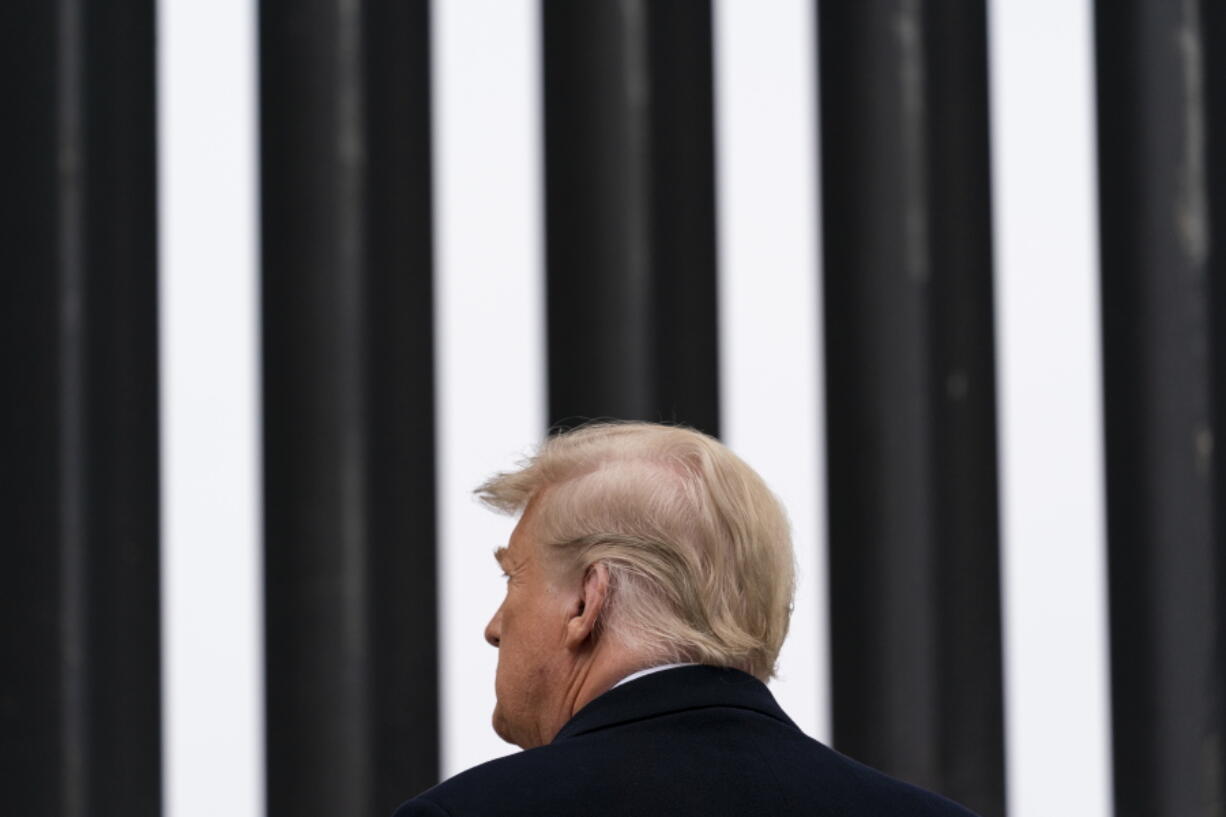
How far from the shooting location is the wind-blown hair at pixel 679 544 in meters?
1.00

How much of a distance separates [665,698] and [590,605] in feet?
0.31

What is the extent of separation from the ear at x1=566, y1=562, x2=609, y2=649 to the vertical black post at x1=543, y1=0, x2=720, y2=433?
39.1 inches

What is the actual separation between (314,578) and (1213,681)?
141 cm

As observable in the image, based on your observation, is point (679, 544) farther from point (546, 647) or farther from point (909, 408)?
point (909, 408)

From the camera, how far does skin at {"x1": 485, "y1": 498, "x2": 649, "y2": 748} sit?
3.34ft

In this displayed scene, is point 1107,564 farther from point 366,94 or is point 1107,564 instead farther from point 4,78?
point 4,78

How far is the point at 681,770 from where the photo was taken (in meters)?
0.93

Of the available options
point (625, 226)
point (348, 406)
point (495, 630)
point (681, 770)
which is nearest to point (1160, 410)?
point (625, 226)

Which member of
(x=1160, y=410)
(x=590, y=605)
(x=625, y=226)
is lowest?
(x=590, y=605)

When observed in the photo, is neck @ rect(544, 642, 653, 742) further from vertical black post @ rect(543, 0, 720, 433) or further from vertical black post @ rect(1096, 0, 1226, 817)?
vertical black post @ rect(1096, 0, 1226, 817)

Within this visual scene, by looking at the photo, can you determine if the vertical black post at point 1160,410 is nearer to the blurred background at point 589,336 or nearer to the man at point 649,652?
the blurred background at point 589,336

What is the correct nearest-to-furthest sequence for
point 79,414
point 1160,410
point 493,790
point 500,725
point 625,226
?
point 493,790 → point 500,725 → point 79,414 → point 625,226 → point 1160,410

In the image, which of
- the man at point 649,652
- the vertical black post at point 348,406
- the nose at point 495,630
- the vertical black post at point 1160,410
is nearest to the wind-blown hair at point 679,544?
the man at point 649,652

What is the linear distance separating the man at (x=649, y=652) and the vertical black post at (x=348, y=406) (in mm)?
885
